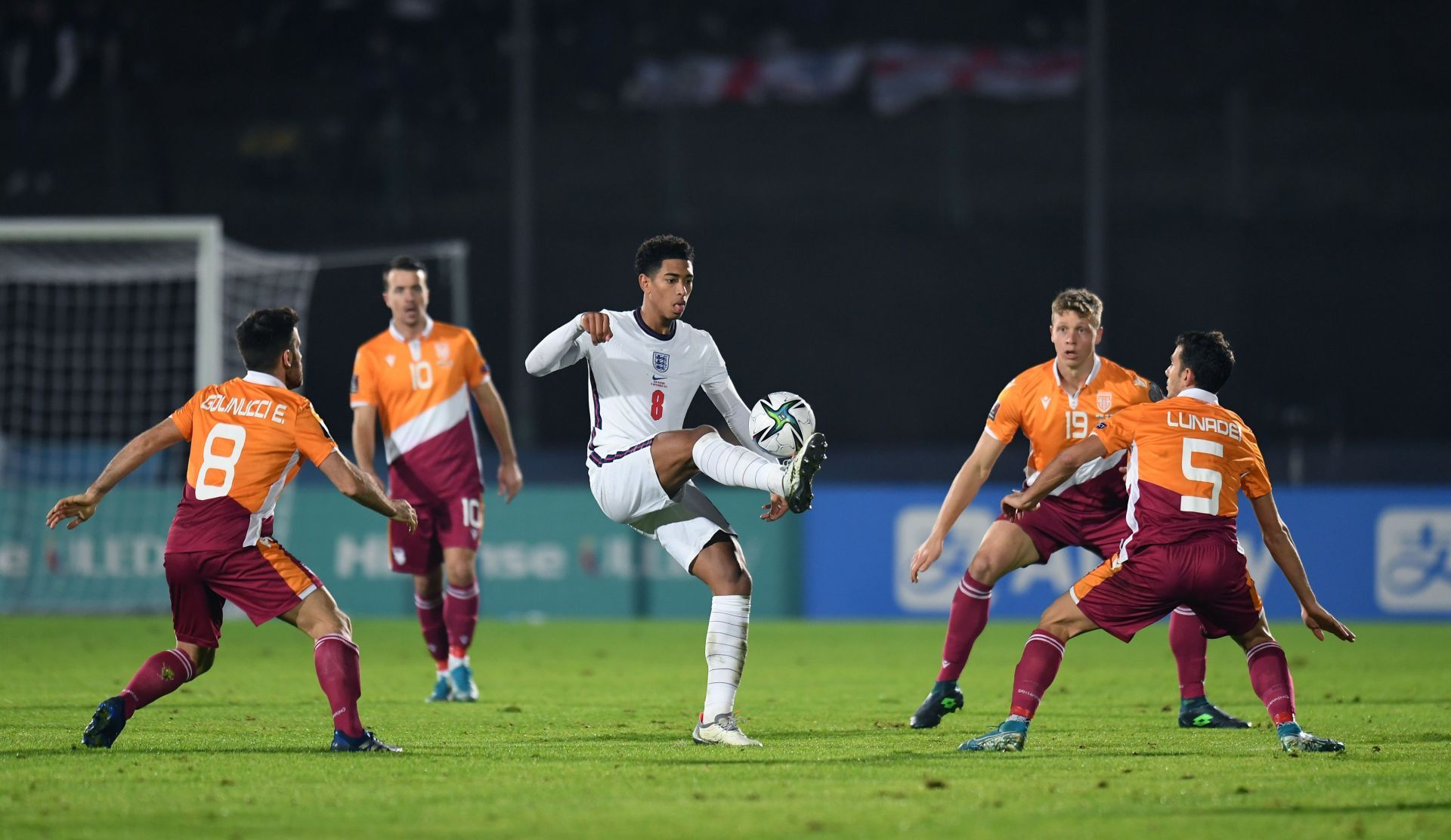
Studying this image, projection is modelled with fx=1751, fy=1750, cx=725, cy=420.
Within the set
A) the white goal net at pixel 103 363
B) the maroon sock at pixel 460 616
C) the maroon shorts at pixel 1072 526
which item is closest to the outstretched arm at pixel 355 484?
the maroon sock at pixel 460 616

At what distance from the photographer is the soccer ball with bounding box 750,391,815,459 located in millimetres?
6203

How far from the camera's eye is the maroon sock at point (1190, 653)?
7.20 m

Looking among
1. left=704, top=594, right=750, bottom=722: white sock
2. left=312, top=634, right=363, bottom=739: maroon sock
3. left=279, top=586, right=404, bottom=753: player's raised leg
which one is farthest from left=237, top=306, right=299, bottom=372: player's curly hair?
A: left=704, top=594, right=750, bottom=722: white sock

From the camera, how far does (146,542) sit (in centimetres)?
1388

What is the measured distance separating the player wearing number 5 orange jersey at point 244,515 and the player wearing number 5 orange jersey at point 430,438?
2.46m

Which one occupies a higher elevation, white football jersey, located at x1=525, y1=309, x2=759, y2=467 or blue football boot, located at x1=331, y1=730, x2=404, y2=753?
white football jersey, located at x1=525, y1=309, x2=759, y2=467

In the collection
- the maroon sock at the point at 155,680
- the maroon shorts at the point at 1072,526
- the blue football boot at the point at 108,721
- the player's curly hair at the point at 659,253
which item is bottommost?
the blue football boot at the point at 108,721

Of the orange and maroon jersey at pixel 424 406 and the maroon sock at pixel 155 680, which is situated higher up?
the orange and maroon jersey at pixel 424 406

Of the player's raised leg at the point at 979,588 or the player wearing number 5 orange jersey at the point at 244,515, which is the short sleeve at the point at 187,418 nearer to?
the player wearing number 5 orange jersey at the point at 244,515

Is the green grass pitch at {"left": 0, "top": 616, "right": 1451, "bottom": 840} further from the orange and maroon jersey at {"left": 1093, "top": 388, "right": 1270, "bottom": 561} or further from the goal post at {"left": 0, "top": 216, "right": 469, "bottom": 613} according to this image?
the goal post at {"left": 0, "top": 216, "right": 469, "bottom": 613}

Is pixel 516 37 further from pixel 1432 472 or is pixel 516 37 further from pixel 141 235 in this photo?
pixel 1432 472

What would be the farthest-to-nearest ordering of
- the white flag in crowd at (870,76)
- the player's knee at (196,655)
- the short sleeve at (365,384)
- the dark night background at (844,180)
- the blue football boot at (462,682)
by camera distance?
the white flag in crowd at (870,76), the dark night background at (844,180), the short sleeve at (365,384), the blue football boot at (462,682), the player's knee at (196,655)

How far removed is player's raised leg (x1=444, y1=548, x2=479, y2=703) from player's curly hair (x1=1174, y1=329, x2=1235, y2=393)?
3.72 meters

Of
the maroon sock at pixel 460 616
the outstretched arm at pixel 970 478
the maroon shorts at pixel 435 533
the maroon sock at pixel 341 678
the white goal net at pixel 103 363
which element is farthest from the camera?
the white goal net at pixel 103 363
